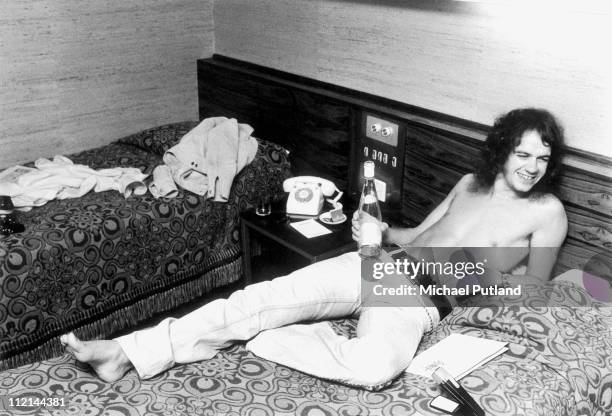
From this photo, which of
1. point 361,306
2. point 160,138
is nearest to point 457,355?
point 361,306

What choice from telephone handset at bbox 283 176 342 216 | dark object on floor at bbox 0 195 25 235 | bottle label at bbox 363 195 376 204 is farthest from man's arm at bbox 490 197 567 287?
dark object on floor at bbox 0 195 25 235

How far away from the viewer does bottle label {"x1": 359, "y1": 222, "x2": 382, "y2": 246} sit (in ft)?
7.11

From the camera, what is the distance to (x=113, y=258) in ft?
8.16

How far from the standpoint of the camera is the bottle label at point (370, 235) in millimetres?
2168

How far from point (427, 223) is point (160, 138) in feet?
5.01

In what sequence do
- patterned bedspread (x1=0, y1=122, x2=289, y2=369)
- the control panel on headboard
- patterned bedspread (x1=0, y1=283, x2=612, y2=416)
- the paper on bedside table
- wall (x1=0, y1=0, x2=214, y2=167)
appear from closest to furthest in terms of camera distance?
patterned bedspread (x1=0, y1=283, x2=612, y2=416), patterned bedspread (x1=0, y1=122, x2=289, y2=369), the paper on bedside table, the control panel on headboard, wall (x1=0, y1=0, x2=214, y2=167)

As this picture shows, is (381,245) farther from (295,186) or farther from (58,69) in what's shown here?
(58,69)

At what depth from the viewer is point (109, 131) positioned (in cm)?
349

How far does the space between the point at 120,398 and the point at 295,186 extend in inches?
53.4

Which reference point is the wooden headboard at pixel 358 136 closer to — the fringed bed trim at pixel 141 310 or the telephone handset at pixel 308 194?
the telephone handset at pixel 308 194

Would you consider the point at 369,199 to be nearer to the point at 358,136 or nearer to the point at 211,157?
the point at 358,136

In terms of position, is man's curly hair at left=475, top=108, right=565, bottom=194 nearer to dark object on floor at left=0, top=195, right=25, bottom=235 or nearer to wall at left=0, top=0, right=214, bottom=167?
dark object on floor at left=0, top=195, right=25, bottom=235

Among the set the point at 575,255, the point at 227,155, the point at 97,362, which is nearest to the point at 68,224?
the point at 227,155

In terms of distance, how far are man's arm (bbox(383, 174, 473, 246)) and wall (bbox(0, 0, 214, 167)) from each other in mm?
1843
